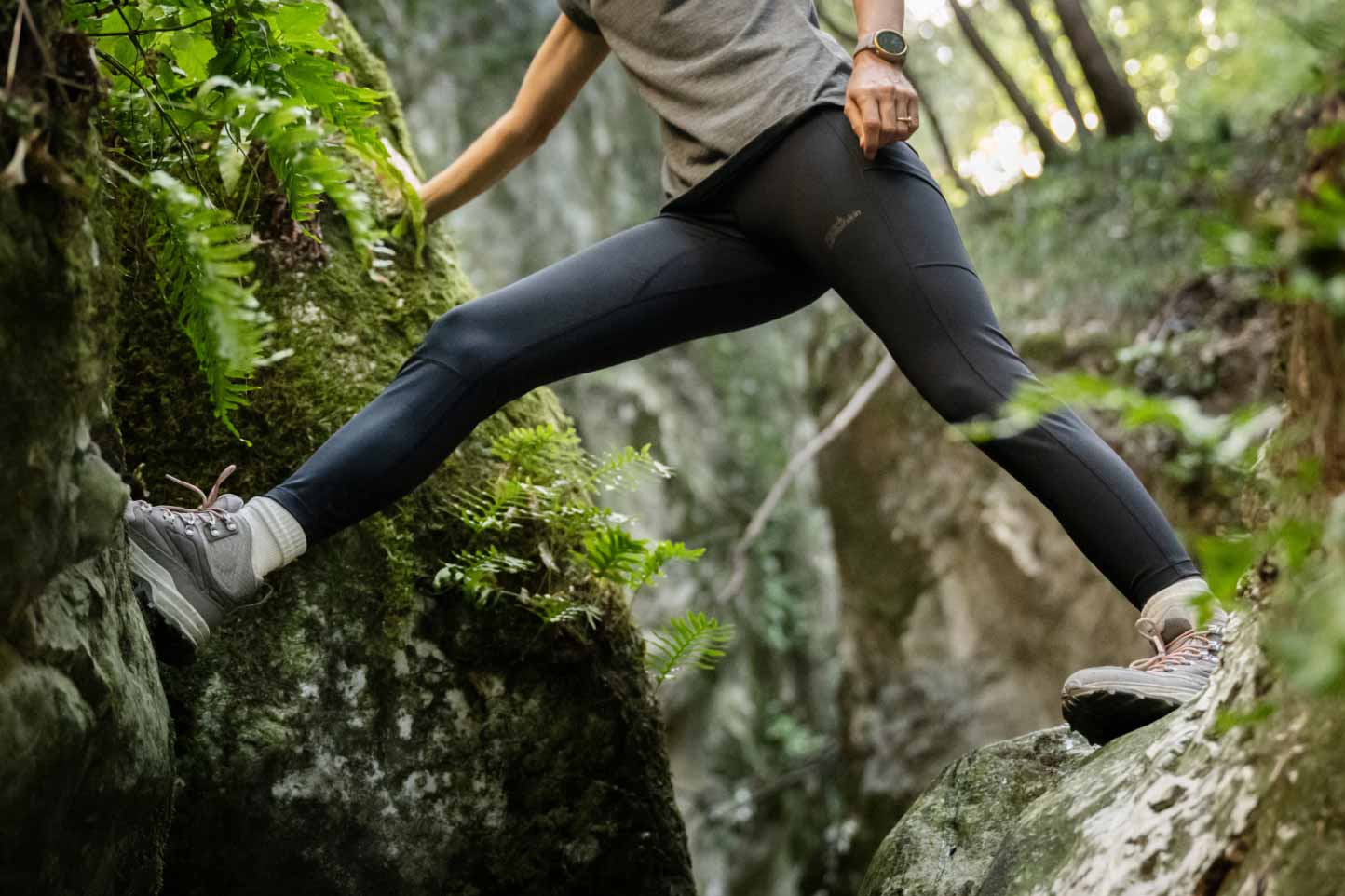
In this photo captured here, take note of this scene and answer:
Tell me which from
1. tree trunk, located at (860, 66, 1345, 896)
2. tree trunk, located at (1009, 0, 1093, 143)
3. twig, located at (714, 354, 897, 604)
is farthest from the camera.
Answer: tree trunk, located at (1009, 0, 1093, 143)

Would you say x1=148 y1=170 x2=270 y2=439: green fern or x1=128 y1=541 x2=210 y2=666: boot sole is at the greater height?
x1=148 y1=170 x2=270 y2=439: green fern

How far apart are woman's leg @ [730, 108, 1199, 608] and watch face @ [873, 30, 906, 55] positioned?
146mm

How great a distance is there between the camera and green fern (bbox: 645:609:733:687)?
2.64 metres

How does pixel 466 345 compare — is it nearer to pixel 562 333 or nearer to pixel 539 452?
pixel 562 333

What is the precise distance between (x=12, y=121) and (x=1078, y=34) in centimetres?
605

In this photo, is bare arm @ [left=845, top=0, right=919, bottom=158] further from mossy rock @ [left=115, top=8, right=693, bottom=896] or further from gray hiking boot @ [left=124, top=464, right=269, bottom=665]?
gray hiking boot @ [left=124, top=464, right=269, bottom=665]

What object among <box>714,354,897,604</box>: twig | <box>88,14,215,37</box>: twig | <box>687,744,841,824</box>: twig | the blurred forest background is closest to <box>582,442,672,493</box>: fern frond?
<box>88,14,215,37</box>: twig

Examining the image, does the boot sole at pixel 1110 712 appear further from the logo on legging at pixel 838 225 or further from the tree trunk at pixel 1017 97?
the tree trunk at pixel 1017 97

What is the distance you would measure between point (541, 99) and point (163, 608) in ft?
4.62

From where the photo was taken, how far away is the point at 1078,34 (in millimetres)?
6234

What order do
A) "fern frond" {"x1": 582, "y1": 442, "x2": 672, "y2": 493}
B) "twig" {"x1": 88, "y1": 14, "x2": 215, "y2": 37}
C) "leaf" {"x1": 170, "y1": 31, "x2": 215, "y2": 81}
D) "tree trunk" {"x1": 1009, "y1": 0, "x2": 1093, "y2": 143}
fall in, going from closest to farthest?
"twig" {"x1": 88, "y1": 14, "x2": 215, "y2": 37} → "leaf" {"x1": 170, "y1": 31, "x2": 215, "y2": 81} → "fern frond" {"x1": 582, "y1": 442, "x2": 672, "y2": 493} → "tree trunk" {"x1": 1009, "y1": 0, "x2": 1093, "y2": 143}

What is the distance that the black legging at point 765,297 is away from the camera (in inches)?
81.4

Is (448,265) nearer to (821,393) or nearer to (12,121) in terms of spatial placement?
(12,121)

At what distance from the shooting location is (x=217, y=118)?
173 cm
